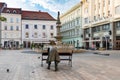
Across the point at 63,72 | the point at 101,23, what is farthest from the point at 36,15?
the point at 63,72

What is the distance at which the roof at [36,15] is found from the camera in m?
86.1

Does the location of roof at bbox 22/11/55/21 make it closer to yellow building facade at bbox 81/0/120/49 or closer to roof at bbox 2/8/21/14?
roof at bbox 2/8/21/14

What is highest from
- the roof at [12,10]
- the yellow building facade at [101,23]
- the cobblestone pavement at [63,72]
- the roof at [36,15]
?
the roof at [12,10]

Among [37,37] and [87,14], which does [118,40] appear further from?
[37,37]

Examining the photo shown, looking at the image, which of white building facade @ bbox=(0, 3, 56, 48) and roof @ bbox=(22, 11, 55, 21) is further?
roof @ bbox=(22, 11, 55, 21)

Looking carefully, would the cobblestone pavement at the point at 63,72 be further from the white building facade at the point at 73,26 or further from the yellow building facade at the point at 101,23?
the white building facade at the point at 73,26

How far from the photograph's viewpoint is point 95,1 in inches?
2611

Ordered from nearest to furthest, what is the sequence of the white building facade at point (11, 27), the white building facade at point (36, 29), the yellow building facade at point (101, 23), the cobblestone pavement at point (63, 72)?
the cobblestone pavement at point (63, 72) → the yellow building facade at point (101, 23) → the white building facade at point (11, 27) → the white building facade at point (36, 29)

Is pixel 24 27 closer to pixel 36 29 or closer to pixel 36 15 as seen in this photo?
pixel 36 29

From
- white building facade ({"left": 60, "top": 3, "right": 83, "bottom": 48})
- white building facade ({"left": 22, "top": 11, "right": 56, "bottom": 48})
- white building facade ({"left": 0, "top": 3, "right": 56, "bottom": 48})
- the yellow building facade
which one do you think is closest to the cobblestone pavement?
the yellow building facade

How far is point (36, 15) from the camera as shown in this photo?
288 feet

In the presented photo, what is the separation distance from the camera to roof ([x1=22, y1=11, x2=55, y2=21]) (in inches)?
3388

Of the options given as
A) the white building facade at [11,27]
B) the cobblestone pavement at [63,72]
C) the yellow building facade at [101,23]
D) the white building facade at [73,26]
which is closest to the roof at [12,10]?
the white building facade at [11,27]

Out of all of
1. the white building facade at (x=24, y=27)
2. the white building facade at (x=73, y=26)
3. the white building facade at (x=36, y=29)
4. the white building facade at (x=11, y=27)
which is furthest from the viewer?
the white building facade at (x=36, y=29)
